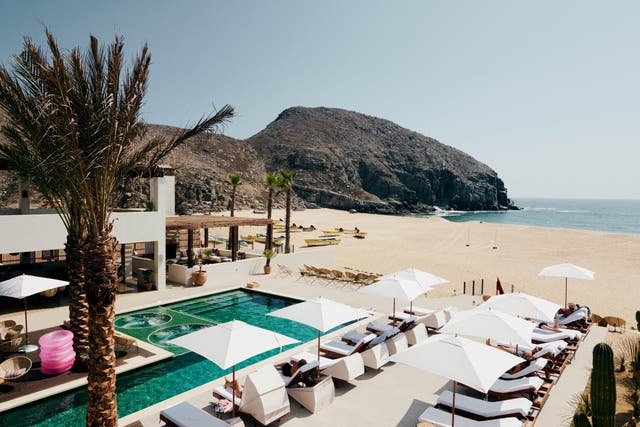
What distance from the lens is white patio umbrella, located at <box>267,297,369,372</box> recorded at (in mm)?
9023

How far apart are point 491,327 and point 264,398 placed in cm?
476

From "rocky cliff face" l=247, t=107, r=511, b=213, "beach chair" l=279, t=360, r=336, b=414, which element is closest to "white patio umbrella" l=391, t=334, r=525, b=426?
"beach chair" l=279, t=360, r=336, b=414

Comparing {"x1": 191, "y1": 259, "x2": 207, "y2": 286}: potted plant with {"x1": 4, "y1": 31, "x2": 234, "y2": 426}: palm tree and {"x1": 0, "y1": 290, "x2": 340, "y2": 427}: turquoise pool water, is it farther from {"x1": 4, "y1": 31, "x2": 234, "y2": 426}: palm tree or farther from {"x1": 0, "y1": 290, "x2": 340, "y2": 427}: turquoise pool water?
{"x1": 4, "y1": 31, "x2": 234, "y2": 426}: palm tree

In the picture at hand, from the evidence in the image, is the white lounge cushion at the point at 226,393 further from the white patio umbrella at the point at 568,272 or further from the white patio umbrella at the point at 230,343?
the white patio umbrella at the point at 568,272

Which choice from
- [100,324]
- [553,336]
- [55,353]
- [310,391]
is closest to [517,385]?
[310,391]

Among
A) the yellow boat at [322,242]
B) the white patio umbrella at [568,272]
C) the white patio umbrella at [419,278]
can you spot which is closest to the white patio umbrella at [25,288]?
the white patio umbrella at [419,278]

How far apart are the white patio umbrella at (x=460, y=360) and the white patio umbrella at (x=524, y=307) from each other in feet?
13.4

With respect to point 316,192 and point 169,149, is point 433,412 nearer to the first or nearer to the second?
point 169,149

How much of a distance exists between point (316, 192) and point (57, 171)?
107114 millimetres

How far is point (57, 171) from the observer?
631 cm

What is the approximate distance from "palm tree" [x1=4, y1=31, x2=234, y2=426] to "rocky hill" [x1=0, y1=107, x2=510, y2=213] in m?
70.5

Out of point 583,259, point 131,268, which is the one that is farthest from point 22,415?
point 583,259

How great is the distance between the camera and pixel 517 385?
8.23 metres

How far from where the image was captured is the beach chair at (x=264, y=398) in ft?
23.6
